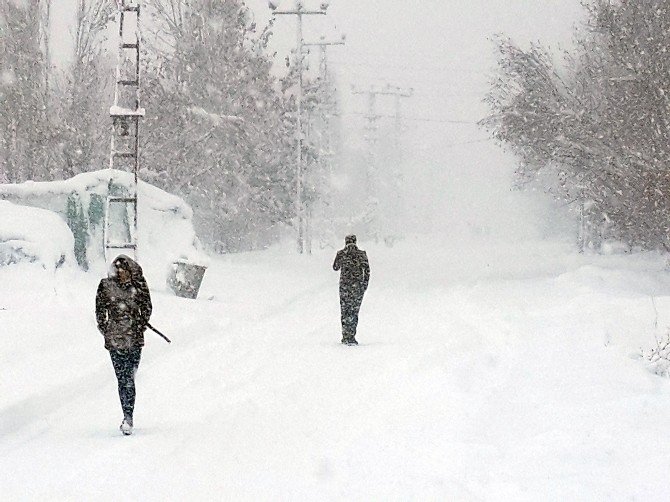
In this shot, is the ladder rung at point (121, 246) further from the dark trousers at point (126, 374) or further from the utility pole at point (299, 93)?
the utility pole at point (299, 93)

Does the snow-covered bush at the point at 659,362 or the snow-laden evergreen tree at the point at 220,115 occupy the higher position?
the snow-laden evergreen tree at the point at 220,115

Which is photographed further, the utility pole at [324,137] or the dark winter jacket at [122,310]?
the utility pole at [324,137]

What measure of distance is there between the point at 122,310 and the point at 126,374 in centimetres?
61

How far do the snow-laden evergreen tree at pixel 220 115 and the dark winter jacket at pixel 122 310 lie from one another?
2320 cm

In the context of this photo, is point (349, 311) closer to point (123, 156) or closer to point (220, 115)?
point (123, 156)

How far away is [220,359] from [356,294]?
274cm

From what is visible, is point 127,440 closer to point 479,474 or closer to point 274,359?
point 479,474

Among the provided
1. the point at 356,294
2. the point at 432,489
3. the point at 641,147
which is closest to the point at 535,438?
the point at 432,489

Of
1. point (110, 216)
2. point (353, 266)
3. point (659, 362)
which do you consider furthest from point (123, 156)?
point (659, 362)

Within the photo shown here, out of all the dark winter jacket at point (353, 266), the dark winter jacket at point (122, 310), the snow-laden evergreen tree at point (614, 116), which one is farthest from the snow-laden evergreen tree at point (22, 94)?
the dark winter jacket at point (122, 310)

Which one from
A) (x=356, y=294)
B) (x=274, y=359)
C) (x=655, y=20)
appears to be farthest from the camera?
(x=655, y=20)

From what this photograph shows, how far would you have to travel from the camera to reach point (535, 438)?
662 centimetres

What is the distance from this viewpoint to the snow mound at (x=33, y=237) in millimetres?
14555

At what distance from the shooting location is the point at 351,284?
13109 mm
